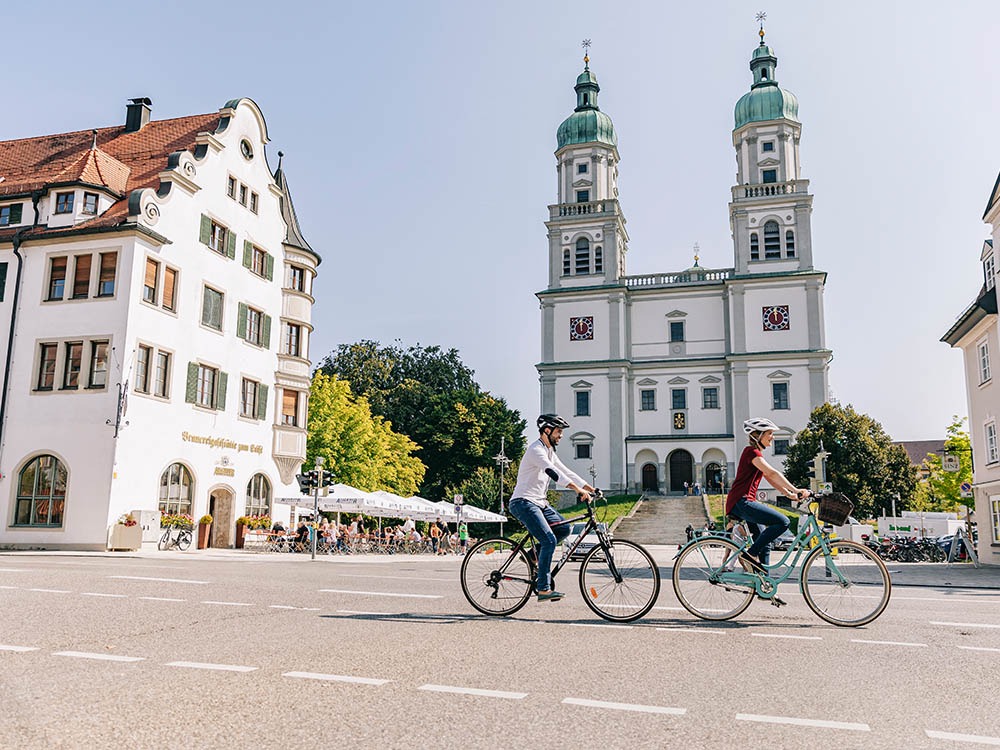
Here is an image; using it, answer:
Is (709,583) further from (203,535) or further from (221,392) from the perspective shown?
(221,392)

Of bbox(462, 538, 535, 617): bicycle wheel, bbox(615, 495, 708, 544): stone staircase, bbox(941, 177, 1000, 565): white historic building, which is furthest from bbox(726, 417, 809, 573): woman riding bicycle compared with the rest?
bbox(615, 495, 708, 544): stone staircase

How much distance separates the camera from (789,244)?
229ft

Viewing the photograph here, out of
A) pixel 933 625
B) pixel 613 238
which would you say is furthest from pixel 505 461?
pixel 933 625

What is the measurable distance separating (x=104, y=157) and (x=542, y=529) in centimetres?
2937

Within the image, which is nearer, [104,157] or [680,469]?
[104,157]

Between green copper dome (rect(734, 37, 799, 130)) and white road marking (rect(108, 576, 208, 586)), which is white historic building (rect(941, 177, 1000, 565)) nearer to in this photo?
white road marking (rect(108, 576, 208, 586))

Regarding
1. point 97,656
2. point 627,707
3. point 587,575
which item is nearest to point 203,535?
point 587,575

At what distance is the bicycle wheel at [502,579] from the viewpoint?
28.9ft

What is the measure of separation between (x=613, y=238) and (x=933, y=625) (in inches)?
2644

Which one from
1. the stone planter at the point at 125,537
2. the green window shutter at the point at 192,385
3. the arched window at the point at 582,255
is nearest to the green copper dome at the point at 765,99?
the arched window at the point at 582,255

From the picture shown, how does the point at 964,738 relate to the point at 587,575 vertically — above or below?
below

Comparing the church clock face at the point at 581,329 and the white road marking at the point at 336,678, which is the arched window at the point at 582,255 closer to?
the church clock face at the point at 581,329

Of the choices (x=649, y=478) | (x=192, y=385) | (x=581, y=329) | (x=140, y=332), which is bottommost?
(x=649, y=478)

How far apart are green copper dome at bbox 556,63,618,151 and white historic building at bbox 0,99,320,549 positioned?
46184 mm
